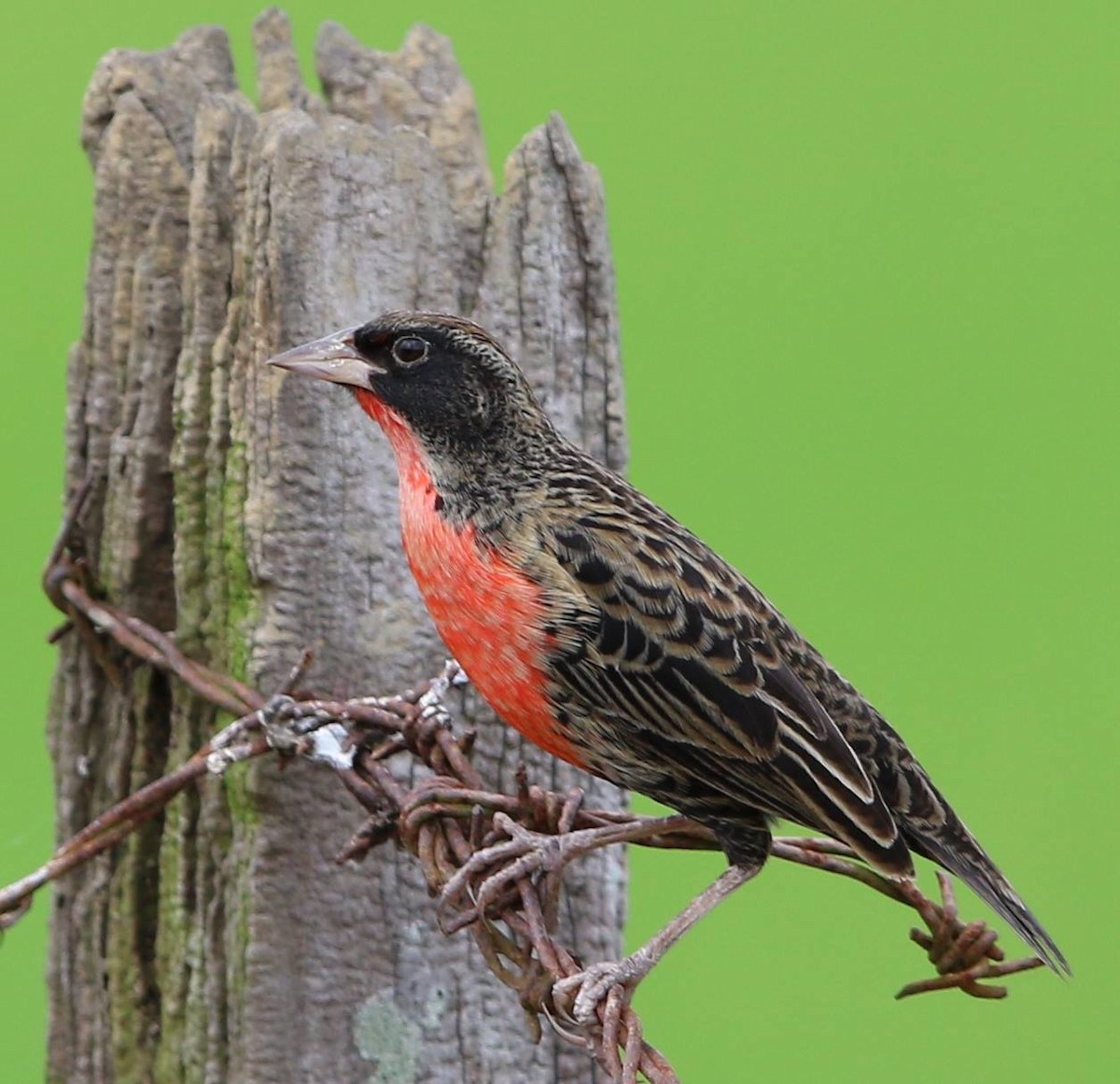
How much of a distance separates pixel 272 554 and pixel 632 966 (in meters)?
1.19

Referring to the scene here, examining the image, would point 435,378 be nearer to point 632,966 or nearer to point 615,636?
point 615,636

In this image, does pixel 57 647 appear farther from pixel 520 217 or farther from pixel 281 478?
pixel 520 217

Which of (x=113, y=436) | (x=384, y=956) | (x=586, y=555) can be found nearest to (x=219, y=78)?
(x=113, y=436)

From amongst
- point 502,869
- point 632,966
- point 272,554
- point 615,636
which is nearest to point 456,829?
point 502,869

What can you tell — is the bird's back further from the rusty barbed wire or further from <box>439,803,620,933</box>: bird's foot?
<box>439,803,620,933</box>: bird's foot

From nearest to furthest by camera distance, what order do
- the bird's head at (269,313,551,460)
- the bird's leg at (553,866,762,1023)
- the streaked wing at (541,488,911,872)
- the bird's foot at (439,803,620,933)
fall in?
the bird's leg at (553,866,762,1023) < the bird's foot at (439,803,620,933) < the streaked wing at (541,488,911,872) < the bird's head at (269,313,551,460)

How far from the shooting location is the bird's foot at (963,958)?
3781 mm

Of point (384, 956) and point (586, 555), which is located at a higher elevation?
Result: point (586, 555)

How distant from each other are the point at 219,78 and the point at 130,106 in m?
0.45

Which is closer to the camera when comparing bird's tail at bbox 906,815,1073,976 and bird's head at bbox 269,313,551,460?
bird's tail at bbox 906,815,1073,976

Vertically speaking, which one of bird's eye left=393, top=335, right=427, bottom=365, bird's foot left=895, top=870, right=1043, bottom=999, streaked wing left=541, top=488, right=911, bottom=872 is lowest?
bird's foot left=895, top=870, right=1043, bottom=999

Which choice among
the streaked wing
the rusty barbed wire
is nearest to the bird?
the streaked wing

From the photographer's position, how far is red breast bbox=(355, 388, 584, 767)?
163 inches

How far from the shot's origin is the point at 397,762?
14.6 ft
